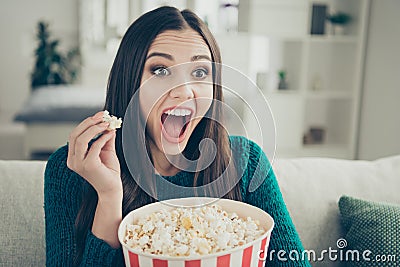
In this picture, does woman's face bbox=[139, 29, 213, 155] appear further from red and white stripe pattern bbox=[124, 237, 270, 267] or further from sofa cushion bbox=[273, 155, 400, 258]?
sofa cushion bbox=[273, 155, 400, 258]

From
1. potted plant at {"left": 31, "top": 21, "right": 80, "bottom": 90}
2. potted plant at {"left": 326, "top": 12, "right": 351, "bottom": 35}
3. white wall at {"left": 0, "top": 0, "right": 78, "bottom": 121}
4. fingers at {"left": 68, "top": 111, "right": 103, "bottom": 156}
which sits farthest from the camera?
white wall at {"left": 0, "top": 0, "right": 78, "bottom": 121}

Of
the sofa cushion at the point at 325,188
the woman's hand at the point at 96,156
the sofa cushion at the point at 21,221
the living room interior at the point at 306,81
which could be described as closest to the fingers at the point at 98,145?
the woman's hand at the point at 96,156

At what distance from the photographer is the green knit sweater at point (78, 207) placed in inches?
31.2

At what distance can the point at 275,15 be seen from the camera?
11.7 feet

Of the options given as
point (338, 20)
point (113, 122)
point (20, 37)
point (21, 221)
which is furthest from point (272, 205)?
point (20, 37)

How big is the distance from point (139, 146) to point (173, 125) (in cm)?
6

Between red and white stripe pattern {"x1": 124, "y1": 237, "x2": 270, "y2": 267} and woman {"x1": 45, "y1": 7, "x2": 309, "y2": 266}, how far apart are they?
0.15 m

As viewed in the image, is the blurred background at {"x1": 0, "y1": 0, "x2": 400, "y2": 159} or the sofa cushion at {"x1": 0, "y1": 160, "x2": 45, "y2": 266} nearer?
the sofa cushion at {"x1": 0, "y1": 160, "x2": 45, "y2": 266}

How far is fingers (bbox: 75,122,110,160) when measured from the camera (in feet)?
2.26

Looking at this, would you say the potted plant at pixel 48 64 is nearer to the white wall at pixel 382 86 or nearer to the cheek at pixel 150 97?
the white wall at pixel 382 86

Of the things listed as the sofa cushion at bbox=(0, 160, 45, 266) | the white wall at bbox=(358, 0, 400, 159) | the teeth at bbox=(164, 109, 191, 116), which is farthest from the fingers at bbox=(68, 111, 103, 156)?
the white wall at bbox=(358, 0, 400, 159)

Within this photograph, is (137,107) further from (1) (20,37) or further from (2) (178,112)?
(1) (20,37)

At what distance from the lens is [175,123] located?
77 centimetres

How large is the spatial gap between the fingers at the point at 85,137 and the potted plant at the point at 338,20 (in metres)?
3.34
